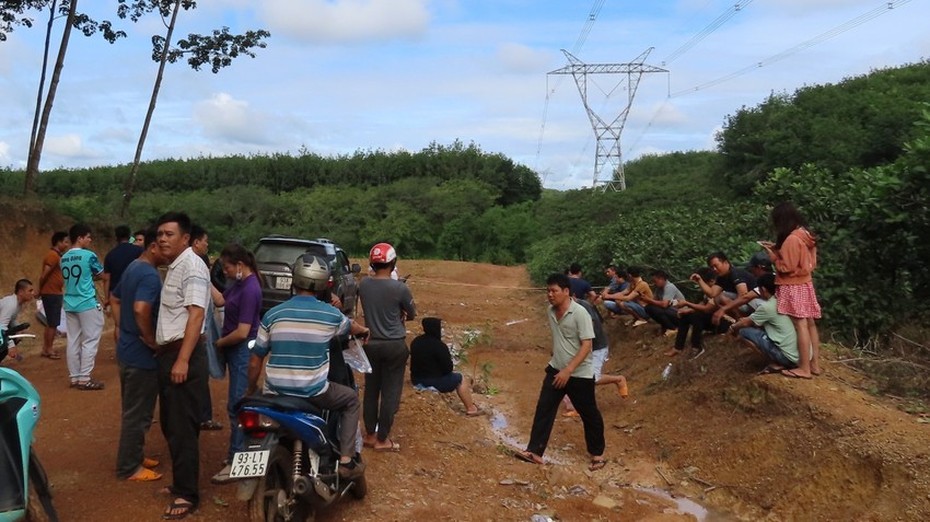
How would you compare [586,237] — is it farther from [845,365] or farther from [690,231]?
[845,365]

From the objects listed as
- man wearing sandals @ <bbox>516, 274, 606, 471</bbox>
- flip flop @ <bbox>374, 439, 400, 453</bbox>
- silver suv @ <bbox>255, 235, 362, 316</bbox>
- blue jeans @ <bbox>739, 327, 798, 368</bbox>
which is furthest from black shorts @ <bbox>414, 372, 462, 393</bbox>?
silver suv @ <bbox>255, 235, 362, 316</bbox>

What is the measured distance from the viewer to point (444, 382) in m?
8.07

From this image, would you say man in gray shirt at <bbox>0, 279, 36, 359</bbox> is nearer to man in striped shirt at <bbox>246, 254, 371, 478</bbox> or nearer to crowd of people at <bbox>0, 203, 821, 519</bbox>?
crowd of people at <bbox>0, 203, 821, 519</bbox>

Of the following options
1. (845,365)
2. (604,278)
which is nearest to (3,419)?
(845,365)

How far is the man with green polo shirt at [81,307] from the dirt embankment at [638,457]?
25cm

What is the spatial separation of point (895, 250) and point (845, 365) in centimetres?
151

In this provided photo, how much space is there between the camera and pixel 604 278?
713 inches

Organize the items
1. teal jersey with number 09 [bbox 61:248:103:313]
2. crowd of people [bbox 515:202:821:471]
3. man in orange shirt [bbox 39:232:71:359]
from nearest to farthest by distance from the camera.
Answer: crowd of people [bbox 515:202:821:471], teal jersey with number 09 [bbox 61:248:103:313], man in orange shirt [bbox 39:232:71:359]

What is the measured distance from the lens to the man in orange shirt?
28.3ft

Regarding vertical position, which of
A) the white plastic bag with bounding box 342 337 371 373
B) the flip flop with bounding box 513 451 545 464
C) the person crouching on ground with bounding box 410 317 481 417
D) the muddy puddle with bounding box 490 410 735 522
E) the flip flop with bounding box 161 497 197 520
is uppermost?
the white plastic bag with bounding box 342 337 371 373

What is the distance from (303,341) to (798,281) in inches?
192

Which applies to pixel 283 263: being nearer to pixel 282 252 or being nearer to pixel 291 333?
pixel 282 252

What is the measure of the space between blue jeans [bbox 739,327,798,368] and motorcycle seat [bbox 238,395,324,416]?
15.8 ft

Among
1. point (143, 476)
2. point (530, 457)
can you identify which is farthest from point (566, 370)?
point (143, 476)
